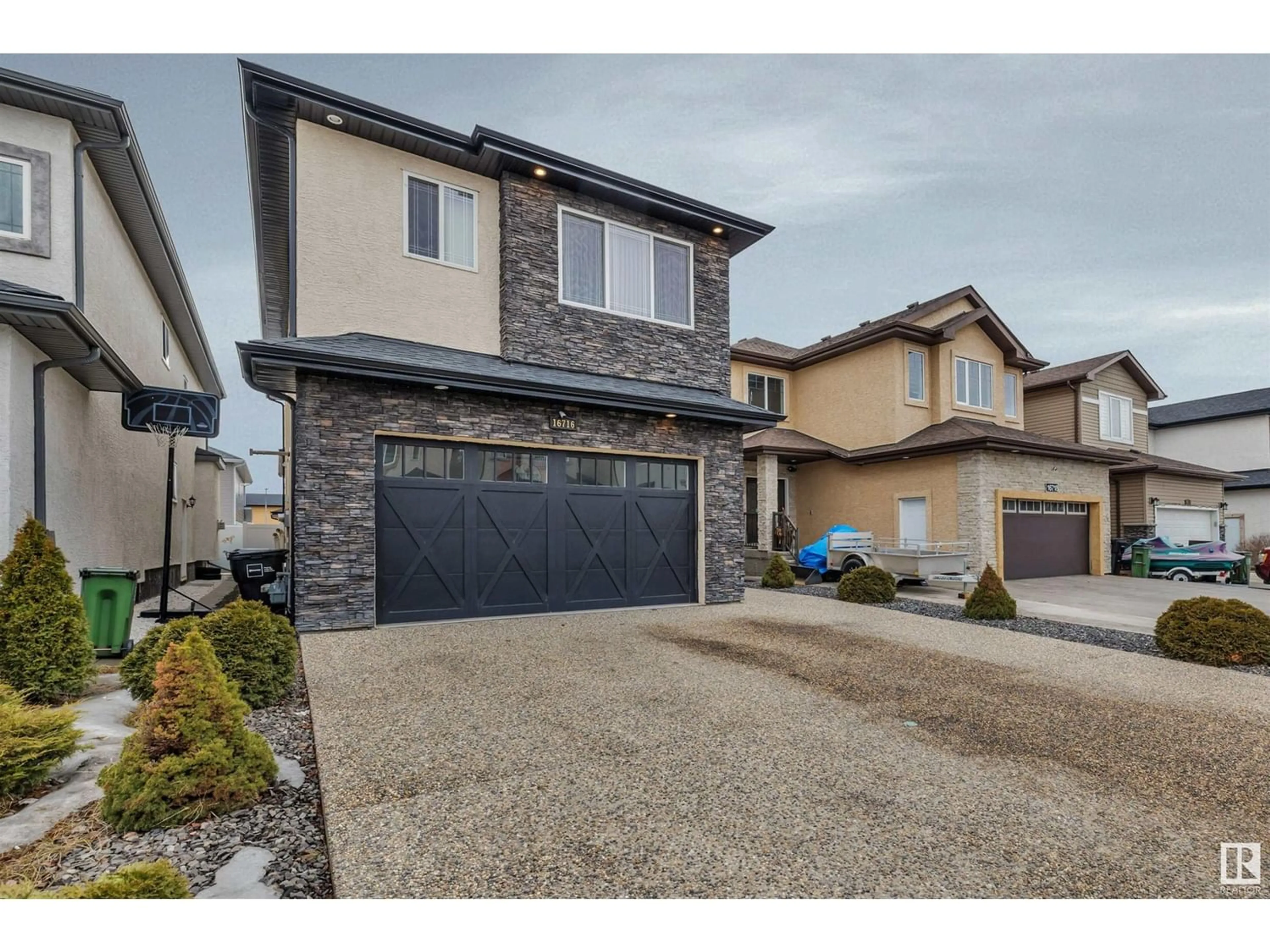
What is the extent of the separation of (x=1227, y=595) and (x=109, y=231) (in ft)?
72.2

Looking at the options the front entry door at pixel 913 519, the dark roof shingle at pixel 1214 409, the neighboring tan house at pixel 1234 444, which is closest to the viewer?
the front entry door at pixel 913 519

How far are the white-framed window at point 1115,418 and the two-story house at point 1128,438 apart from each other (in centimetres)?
2

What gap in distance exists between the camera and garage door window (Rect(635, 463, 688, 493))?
9.67 meters

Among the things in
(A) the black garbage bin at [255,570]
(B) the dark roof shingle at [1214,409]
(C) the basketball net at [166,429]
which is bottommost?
(A) the black garbage bin at [255,570]

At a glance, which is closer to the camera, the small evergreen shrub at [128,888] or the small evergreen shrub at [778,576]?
the small evergreen shrub at [128,888]

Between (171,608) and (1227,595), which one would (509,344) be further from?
(1227,595)

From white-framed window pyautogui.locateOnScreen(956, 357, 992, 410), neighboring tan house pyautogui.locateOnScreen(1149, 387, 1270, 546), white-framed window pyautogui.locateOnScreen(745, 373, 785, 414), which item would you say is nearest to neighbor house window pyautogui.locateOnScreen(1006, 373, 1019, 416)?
white-framed window pyautogui.locateOnScreen(956, 357, 992, 410)

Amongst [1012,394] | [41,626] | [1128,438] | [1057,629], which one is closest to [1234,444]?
[1128,438]

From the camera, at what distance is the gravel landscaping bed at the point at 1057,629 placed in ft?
23.5

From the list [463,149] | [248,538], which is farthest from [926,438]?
[248,538]

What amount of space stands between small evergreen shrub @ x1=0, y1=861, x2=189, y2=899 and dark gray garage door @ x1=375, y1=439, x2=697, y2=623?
5880mm

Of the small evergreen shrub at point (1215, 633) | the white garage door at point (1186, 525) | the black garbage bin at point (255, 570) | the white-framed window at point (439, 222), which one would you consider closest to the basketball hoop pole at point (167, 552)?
the black garbage bin at point (255, 570)

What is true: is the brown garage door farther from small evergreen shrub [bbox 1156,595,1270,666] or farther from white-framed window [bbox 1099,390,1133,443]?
small evergreen shrub [bbox 1156,595,1270,666]

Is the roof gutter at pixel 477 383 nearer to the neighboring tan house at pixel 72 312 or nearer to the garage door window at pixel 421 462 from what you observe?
the garage door window at pixel 421 462
